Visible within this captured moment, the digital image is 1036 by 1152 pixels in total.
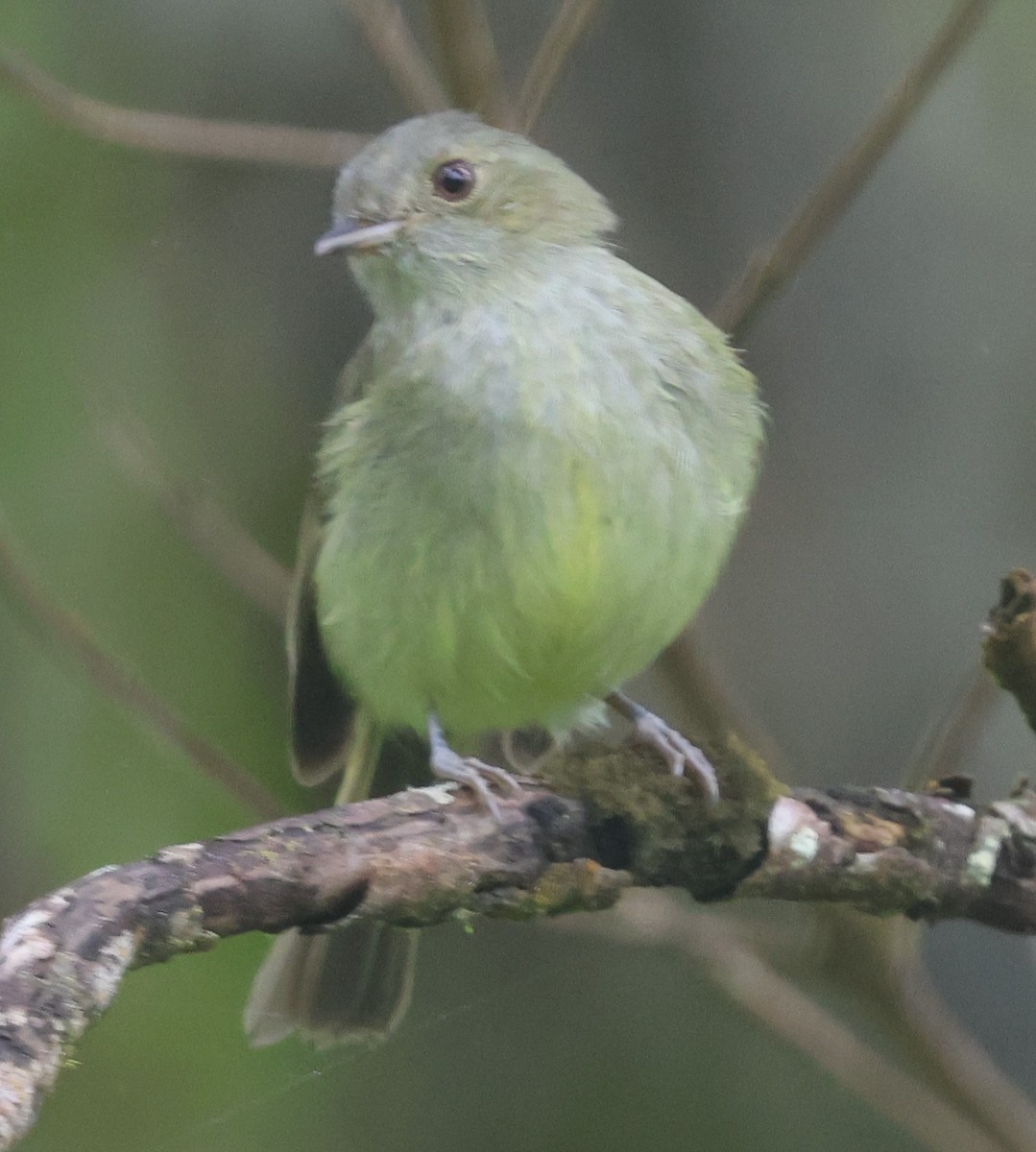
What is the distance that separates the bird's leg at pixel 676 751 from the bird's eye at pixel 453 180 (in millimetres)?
669

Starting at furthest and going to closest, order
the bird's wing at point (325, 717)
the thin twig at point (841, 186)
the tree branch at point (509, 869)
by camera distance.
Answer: the bird's wing at point (325, 717) → the thin twig at point (841, 186) → the tree branch at point (509, 869)

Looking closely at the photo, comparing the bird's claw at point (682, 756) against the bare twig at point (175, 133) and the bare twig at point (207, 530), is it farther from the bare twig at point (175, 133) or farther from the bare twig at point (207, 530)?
the bare twig at point (175, 133)

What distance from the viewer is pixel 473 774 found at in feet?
5.41

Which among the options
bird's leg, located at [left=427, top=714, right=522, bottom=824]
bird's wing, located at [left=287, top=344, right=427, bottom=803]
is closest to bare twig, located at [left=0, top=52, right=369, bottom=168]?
bird's wing, located at [left=287, top=344, right=427, bottom=803]

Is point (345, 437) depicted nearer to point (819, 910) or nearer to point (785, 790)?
point (785, 790)

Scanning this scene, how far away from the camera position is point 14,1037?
1.02 metres

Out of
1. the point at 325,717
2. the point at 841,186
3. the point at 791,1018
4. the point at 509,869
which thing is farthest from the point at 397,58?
the point at 791,1018

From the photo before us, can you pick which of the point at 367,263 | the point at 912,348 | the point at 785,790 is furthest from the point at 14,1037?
the point at 912,348

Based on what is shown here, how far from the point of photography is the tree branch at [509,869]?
43.4 inches

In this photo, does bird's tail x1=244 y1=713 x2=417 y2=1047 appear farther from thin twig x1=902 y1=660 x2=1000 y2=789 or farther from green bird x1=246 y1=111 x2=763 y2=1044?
thin twig x1=902 y1=660 x2=1000 y2=789

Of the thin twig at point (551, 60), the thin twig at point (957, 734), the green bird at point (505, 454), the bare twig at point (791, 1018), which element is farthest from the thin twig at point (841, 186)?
the bare twig at point (791, 1018)

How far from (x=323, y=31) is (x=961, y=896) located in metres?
1.60

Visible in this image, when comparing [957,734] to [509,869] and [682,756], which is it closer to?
[682,756]

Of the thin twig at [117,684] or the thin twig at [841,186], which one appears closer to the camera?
the thin twig at [841,186]
